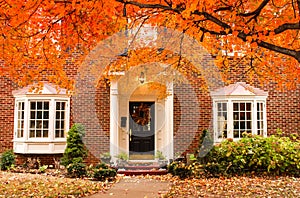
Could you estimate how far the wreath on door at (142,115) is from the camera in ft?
42.4

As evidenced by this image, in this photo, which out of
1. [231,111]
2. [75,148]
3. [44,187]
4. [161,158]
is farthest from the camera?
[231,111]

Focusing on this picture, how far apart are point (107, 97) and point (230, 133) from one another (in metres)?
4.74

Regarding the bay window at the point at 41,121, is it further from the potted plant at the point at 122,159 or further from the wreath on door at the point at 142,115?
the wreath on door at the point at 142,115

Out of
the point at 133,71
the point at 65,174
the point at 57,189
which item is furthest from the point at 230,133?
the point at 57,189

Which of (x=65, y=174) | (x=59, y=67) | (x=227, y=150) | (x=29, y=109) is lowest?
(x=65, y=174)

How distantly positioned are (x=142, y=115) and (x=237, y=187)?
5776mm

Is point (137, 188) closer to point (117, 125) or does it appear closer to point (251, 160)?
point (117, 125)

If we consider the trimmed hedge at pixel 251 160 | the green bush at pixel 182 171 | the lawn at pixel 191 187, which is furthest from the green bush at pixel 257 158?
the green bush at pixel 182 171

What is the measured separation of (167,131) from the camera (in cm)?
1142

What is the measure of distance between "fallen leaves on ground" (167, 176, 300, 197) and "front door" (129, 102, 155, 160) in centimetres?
336

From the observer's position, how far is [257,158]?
9719 millimetres

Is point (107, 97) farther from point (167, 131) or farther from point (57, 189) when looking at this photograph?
point (57, 189)

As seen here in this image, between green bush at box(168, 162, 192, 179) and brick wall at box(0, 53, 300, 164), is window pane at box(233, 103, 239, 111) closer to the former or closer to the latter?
brick wall at box(0, 53, 300, 164)

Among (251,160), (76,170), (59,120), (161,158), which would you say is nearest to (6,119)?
(59,120)
